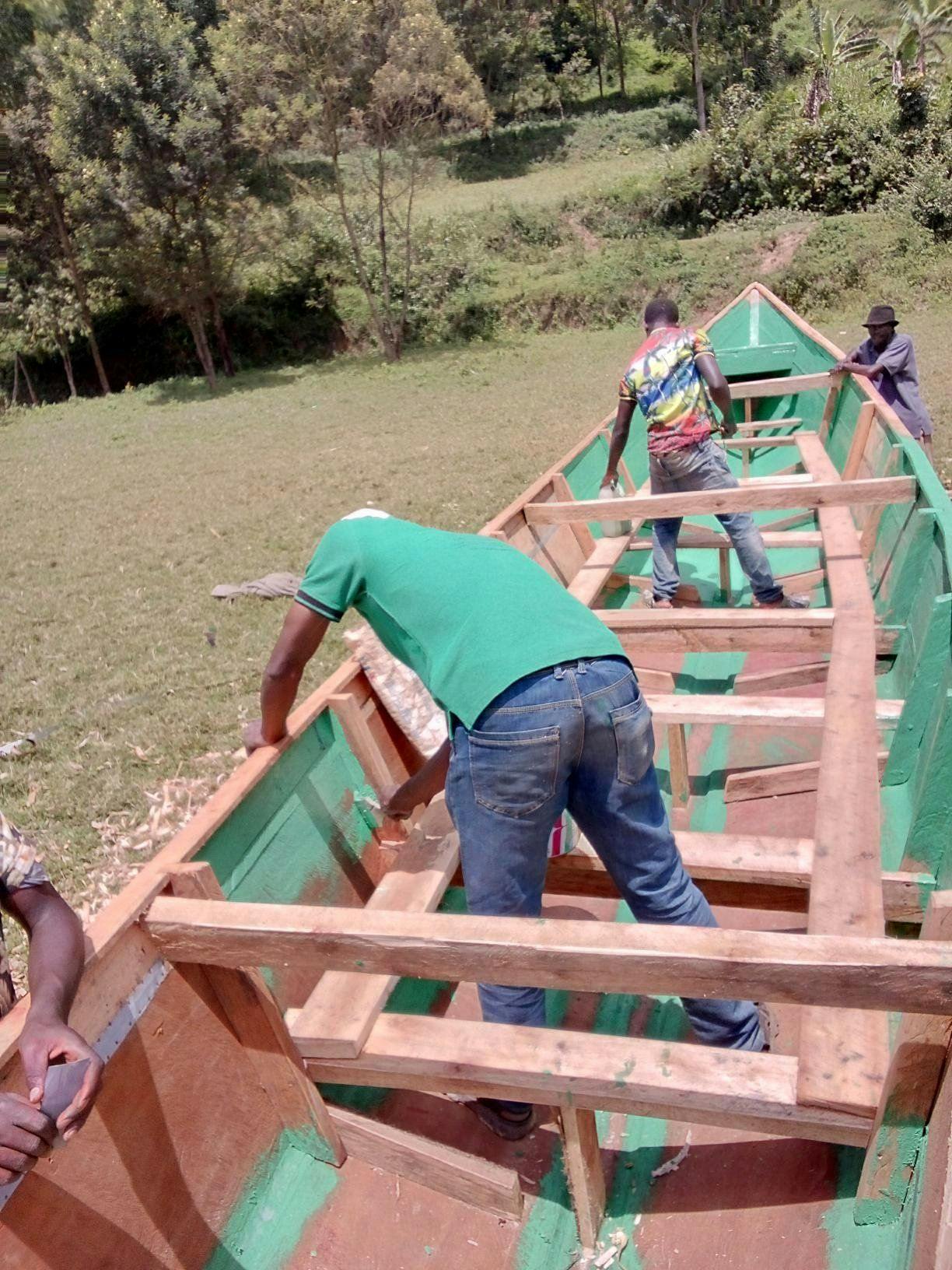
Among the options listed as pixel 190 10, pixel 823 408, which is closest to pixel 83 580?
pixel 823 408

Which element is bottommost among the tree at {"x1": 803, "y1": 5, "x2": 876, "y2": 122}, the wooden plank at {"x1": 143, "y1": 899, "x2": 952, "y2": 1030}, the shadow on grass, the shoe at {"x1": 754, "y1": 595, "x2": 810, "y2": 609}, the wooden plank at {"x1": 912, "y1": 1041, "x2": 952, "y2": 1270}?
the shoe at {"x1": 754, "y1": 595, "x2": 810, "y2": 609}

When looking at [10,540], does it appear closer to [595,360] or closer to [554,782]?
[554,782]

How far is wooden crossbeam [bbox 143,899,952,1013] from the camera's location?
1572 mm

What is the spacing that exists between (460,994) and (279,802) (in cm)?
90

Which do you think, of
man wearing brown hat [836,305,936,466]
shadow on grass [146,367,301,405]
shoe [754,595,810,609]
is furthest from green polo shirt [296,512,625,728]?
shadow on grass [146,367,301,405]

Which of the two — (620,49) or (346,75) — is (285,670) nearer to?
(346,75)

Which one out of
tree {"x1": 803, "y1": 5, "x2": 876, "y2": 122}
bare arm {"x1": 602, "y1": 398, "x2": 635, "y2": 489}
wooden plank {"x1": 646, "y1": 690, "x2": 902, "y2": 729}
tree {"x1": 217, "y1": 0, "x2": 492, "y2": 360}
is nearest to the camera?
wooden plank {"x1": 646, "y1": 690, "x2": 902, "y2": 729}

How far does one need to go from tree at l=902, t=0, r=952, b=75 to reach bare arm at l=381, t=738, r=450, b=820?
105 ft

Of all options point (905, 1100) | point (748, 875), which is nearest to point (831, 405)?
point (748, 875)

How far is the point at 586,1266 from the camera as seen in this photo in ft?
7.56

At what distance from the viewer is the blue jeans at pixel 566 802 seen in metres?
2.17

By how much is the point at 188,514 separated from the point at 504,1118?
357 inches

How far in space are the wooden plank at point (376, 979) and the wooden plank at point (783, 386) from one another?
20.4ft

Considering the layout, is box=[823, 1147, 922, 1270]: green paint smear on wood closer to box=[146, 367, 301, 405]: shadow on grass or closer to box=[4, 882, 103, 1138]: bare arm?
box=[4, 882, 103, 1138]: bare arm
